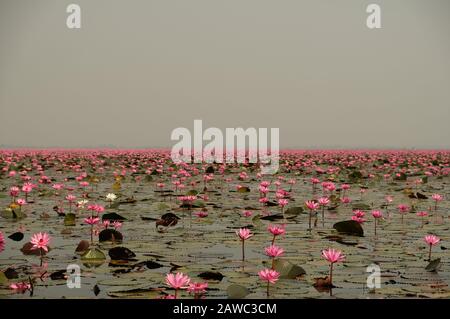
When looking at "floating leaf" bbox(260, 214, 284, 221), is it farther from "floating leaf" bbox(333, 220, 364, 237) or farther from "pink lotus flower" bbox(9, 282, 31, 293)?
"pink lotus flower" bbox(9, 282, 31, 293)

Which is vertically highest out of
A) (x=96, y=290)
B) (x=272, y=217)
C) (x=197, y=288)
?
(x=197, y=288)

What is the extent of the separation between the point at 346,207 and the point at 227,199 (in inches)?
95.4

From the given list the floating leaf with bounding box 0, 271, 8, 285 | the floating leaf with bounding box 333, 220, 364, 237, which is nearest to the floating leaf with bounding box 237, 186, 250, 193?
the floating leaf with bounding box 333, 220, 364, 237

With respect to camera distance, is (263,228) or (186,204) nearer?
(263,228)

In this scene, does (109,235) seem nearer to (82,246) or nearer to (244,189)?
(82,246)

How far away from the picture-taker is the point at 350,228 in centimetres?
607

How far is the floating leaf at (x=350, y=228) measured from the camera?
600 cm

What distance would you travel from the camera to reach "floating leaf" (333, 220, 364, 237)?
5996 millimetres

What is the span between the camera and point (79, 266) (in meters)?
4.47

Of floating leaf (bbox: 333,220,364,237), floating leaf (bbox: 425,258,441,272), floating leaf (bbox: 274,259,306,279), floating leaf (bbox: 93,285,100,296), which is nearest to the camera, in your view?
floating leaf (bbox: 93,285,100,296)

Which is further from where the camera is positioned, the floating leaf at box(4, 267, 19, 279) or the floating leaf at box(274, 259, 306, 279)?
the floating leaf at box(274, 259, 306, 279)

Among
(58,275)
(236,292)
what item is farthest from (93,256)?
(236,292)
